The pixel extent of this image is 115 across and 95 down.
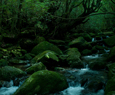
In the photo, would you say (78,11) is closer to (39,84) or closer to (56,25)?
(56,25)

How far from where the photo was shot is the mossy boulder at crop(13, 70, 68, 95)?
4.32 meters

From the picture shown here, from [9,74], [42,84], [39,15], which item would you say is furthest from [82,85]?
[39,15]

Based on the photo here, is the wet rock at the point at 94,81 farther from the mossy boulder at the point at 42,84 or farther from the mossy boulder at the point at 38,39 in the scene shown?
the mossy boulder at the point at 38,39

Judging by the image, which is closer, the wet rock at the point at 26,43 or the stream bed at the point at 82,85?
the stream bed at the point at 82,85

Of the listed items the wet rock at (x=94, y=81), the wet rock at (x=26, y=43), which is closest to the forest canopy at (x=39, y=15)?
the wet rock at (x=26, y=43)

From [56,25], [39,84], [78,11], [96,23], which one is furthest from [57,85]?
[96,23]

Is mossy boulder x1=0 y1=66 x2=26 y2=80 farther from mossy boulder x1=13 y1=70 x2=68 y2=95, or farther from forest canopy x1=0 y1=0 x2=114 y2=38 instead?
forest canopy x1=0 y1=0 x2=114 y2=38

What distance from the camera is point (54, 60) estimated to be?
747 cm

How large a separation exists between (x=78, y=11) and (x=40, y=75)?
630 inches

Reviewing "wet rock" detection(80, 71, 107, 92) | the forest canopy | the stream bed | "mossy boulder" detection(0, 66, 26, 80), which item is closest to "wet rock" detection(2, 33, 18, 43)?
the forest canopy

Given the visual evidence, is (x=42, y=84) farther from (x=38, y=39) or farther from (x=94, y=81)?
(x=38, y=39)

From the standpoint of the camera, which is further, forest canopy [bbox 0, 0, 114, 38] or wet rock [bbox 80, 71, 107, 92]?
forest canopy [bbox 0, 0, 114, 38]

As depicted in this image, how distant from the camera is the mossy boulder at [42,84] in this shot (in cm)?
432

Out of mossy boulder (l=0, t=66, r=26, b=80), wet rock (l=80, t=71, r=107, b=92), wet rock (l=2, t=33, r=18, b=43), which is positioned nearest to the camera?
wet rock (l=80, t=71, r=107, b=92)
